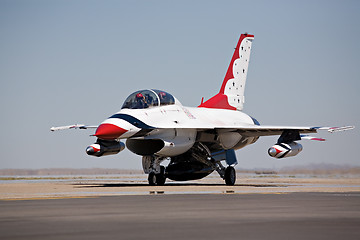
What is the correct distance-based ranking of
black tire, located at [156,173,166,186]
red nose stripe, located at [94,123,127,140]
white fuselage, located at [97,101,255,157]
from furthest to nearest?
black tire, located at [156,173,166,186]
white fuselage, located at [97,101,255,157]
red nose stripe, located at [94,123,127,140]

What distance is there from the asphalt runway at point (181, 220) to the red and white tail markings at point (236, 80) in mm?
18443

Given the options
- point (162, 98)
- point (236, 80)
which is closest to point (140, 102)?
point (162, 98)

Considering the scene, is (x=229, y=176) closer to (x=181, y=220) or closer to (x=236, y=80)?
(x=236, y=80)

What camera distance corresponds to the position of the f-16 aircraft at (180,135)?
25.2m

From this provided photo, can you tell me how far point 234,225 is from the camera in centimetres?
992

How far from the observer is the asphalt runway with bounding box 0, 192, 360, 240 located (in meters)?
8.80

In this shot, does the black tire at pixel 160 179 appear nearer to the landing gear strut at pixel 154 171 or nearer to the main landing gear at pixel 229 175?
the landing gear strut at pixel 154 171

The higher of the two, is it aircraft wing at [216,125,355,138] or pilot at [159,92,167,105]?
pilot at [159,92,167,105]

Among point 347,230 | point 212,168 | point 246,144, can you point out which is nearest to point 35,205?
point 347,230

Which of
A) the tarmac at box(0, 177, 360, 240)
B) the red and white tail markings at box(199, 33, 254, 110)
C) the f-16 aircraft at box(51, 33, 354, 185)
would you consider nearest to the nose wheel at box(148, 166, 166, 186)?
the f-16 aircraft at box(51, 33, 354, 185)

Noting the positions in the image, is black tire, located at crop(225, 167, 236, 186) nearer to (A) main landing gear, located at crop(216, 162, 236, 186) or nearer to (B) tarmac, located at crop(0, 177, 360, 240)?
(A) main landing gear, located at crop(216, 162, 236, 186)

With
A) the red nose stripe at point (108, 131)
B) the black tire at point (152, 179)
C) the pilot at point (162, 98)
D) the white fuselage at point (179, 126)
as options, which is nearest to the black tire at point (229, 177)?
the white fuselage at point (179, 126)

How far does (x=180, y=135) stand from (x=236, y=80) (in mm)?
8576

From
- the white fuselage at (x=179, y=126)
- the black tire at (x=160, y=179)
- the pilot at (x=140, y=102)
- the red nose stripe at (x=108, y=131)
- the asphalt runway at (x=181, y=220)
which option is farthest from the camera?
the black tire at (x=160, y=179)
